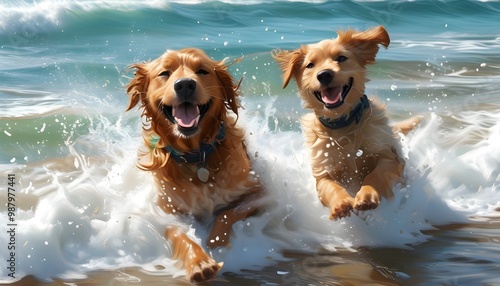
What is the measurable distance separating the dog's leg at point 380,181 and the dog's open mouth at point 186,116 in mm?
986

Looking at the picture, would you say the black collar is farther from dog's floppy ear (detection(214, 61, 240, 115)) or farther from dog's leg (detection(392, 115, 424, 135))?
dog's leg (detection(392, 115, 424, 135))

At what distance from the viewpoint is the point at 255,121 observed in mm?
6926

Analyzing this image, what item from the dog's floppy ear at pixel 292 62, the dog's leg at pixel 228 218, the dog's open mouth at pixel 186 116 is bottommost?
the dog's leg at pixel 228 218

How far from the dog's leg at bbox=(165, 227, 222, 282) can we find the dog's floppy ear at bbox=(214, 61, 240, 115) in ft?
2.66

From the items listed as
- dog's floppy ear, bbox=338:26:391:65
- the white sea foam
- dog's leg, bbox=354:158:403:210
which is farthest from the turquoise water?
dog's floppy ear, bbox=338:26:391:65

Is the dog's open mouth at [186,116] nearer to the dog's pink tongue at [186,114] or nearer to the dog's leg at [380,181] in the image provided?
the dog's pink tongue at [186,114]

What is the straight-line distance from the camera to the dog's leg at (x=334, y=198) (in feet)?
14.3

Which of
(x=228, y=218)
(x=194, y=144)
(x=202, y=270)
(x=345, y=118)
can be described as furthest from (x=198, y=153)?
(x=345, y=118)

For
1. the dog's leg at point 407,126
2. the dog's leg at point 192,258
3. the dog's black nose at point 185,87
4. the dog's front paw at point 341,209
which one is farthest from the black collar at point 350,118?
the dog's leg at point 192,258

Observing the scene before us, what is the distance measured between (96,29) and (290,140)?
33.0ft

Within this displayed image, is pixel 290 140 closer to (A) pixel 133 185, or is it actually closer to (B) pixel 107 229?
(A) pixel 133 185

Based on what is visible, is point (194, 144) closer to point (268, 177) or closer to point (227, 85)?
point (227, 85)

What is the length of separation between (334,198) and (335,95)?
0.64 metres

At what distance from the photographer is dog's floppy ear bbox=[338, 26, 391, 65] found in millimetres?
4898
